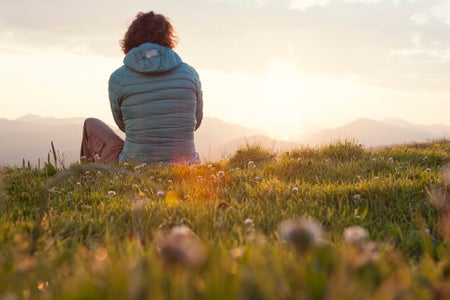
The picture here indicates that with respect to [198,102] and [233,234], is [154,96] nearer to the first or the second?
[198,102]

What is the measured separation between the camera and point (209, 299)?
124 centimetres

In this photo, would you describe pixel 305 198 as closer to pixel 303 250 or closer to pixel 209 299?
pixel 303 250

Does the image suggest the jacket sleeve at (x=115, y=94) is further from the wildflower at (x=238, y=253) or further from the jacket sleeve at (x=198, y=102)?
the wildflower at (x=238, y=253)

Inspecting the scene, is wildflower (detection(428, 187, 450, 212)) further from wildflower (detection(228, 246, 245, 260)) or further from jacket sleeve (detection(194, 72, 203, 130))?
jacket sleeve (detection(194, 72, 203, 130))

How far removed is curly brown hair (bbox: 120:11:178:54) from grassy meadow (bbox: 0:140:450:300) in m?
2.89

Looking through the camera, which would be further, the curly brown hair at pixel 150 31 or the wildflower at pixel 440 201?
the curly brown hair at pixel 150 31

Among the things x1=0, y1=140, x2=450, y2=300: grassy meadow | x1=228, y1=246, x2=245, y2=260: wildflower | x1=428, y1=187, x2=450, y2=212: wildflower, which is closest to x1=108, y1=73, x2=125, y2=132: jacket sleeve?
x1=0, y1=140, x2=450, y2=300: grassy meadow

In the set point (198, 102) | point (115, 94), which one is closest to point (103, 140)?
point (115, 94)

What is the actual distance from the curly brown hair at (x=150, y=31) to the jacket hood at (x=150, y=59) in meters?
0.41

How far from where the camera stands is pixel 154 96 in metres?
9.00

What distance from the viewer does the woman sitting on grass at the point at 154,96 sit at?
8.99 meters

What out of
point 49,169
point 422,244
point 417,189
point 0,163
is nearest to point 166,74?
point 49,169

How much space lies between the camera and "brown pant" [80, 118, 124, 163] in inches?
390

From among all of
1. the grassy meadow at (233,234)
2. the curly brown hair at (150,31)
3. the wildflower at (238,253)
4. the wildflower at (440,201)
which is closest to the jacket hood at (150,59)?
the curly brown hair at (150,31)
